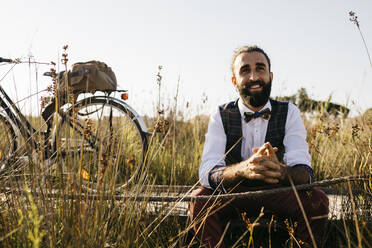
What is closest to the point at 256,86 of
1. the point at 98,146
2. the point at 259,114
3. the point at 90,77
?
the point at 259,114

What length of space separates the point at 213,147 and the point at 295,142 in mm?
505

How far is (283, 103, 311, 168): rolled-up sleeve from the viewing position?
203 cm

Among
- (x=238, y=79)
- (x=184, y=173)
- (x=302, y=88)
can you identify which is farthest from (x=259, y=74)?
(x=302, y=88)

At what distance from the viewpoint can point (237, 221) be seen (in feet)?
7.14

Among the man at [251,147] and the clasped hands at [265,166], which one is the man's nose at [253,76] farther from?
the clasped hands at [265,166]

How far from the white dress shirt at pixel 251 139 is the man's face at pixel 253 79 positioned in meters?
0.09

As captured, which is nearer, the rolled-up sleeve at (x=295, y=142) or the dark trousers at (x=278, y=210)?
the dark trousers at (x=278, y=210)

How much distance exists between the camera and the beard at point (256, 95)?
7.35ft

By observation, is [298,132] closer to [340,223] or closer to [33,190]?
[340,223]

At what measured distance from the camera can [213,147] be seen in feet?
7.25

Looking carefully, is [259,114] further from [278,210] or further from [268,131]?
[278,210]

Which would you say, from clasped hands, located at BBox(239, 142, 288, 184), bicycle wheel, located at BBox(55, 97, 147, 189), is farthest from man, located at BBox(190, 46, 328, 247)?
bicycle wheel, located at BBox(55, 97, 147, 189)

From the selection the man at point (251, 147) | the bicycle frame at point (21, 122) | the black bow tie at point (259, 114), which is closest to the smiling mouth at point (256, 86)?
the man at point (251, 147)

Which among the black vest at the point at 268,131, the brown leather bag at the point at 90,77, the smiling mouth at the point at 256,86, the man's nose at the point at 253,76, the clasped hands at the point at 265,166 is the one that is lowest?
the clasped hands at the point at 265,166
